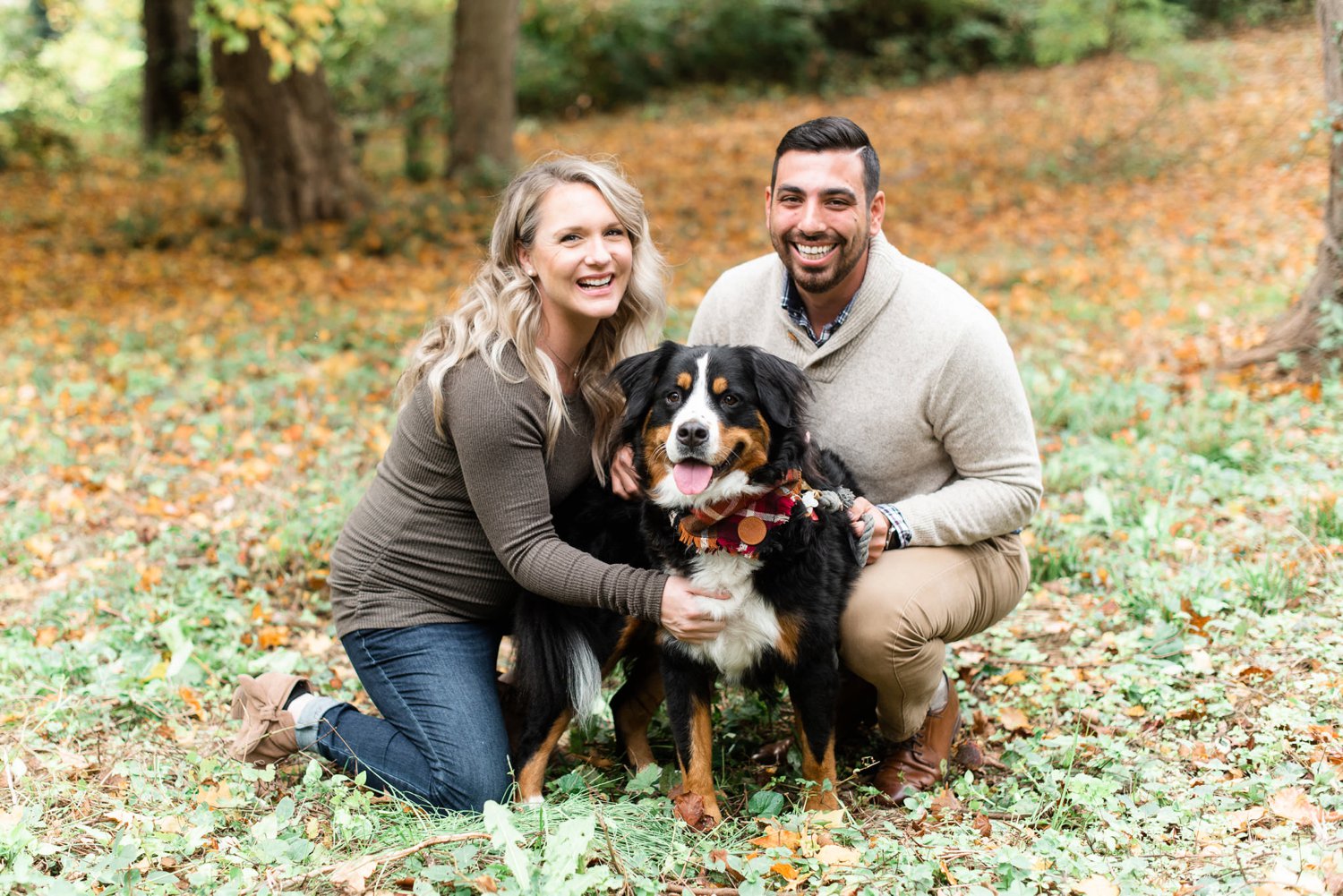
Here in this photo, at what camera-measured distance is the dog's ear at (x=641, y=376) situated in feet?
Answer: 9.75

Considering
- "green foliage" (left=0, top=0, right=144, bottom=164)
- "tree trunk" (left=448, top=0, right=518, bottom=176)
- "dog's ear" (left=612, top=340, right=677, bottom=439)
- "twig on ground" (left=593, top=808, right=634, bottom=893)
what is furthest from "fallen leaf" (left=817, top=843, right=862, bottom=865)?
"green foliage" (left=0, top=0, right=144, bottom=164)

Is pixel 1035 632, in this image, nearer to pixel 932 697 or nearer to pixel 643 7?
pixel 932 697

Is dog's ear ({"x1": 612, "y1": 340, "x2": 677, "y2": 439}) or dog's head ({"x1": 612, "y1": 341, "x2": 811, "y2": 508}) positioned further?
dog's ear ({"x1": 612, "y1": 340, "x2": 677, "y2": 439})

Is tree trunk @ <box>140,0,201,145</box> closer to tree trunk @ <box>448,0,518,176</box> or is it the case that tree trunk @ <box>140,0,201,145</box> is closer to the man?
tree trunk @ <box>448,0,518,176</box>

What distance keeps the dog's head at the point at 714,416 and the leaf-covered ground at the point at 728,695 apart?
904 millimetres

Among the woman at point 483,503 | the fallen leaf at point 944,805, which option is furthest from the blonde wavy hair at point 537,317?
the fallen leaf at point 944,805

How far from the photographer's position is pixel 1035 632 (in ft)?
12.9

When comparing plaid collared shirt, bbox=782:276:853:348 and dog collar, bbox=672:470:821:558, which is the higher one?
plaid collared shirt, bbox=782:276:853:348

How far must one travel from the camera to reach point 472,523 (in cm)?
Answer: 330

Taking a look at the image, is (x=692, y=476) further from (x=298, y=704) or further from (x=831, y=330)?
(x=298, y=704)

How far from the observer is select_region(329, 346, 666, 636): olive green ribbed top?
302 cm

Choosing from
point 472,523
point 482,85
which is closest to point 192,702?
point 472,523

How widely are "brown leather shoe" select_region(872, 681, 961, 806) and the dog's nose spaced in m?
1.25

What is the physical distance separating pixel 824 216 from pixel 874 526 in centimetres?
94
